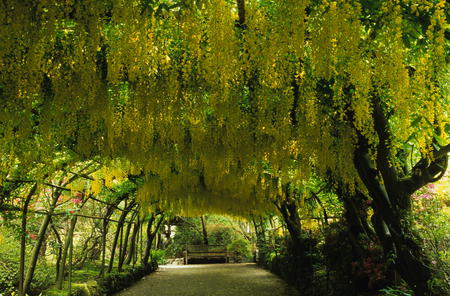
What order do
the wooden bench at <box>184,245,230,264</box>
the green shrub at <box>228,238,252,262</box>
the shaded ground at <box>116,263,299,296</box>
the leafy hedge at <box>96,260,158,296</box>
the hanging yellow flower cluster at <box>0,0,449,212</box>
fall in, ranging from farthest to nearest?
the green shrub at <box>228,238,252,262</box>, the wooden bench at <box>184,245,230,264</box>, the shaded ground at <box>116,263,299,296</box>, the leafy hedge at <box>96,260,158,296</box>, the hanging yellow flower cluster at <box>0,0,449,212</box>

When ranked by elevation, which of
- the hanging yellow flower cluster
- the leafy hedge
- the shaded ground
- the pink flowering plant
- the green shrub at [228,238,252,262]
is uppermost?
the hanging yellow flower cluster

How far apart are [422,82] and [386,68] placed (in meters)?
0.24

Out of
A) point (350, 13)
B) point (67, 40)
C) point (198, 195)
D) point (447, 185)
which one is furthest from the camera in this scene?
point (198, 195)

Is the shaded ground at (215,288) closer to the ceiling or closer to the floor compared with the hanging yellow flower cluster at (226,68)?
closer to the floor

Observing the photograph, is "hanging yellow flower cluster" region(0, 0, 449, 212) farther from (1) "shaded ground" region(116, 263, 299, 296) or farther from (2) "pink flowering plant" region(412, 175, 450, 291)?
(1) "shaded ground" region(116, 263, 299, 296)

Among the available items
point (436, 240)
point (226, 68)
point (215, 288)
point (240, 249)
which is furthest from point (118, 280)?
point (240, 249)

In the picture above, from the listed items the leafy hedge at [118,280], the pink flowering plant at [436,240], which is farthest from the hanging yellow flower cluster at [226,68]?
the leafy hedge at [118,280]

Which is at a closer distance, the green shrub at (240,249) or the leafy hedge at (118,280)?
the leafy hedge at (118,280)

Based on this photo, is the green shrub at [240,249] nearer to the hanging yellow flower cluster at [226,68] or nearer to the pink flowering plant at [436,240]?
the pink flowering plant at [436,240]

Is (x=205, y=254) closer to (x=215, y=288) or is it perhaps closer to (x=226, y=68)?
(x=215, y=288)

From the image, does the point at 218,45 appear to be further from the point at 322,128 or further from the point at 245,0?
the point at 322,128

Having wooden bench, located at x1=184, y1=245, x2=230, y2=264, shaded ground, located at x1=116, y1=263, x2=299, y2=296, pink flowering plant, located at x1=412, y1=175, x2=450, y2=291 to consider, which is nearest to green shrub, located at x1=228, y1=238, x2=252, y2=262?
wooden bench, located at x1=184, y1=245, x2=230, y2=264

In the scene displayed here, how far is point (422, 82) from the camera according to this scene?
6.88 feet

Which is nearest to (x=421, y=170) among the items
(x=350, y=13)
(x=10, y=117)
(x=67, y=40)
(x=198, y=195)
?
(x=350, y=13)
